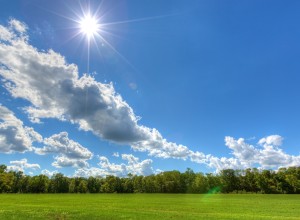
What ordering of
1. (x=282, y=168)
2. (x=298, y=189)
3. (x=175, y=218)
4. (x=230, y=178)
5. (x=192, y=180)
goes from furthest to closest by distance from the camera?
(x=192, y=180) → (x=230, y=178) → (x=282, y=168) → (x=298, y=189) → (x=175, y=218)

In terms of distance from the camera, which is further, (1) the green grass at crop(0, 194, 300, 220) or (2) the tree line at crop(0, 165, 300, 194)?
(2) the tree line at crop(0, 165, 300, 194)

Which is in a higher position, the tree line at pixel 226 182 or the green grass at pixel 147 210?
the tree line at pixel 226 182

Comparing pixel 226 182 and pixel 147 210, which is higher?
pixel 226 182

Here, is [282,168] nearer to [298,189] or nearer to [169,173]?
[298,189]

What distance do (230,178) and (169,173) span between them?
41586 mm

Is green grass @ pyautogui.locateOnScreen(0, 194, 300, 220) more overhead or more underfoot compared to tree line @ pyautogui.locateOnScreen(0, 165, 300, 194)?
more underfoot

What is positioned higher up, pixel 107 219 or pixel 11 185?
pixel 11 185

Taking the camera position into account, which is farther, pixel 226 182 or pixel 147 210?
pixel 226 182

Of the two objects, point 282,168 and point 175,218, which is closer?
point 175,218

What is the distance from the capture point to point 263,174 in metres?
160

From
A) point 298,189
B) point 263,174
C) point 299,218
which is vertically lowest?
point 299,218

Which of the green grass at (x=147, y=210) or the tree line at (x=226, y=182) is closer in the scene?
the green grass at (x=147, y=210)

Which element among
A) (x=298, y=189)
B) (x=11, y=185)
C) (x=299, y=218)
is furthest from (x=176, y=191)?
(x=299, y=218)

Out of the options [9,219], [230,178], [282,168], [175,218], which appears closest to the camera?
[9,219]
